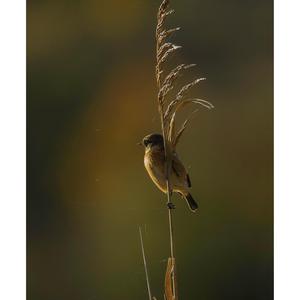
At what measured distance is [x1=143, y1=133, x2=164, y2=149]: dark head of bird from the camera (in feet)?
5.36

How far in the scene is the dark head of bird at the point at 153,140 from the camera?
1634 mm

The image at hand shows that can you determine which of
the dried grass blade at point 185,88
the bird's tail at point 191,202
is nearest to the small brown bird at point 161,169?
the bird's tail at point 191,202

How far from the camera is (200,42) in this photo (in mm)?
1663

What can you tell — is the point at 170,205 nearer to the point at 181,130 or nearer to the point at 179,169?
the point at 179,169

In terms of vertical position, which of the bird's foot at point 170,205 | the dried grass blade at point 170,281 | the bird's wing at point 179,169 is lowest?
the dried grass blade at point 170,281

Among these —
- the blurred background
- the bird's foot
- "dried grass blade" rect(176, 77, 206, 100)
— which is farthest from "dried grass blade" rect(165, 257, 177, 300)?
"dried grass blade" rect(176, 77, 206, 100)

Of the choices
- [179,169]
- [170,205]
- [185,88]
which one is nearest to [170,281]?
[170,205]

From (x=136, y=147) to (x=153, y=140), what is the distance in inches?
2.2

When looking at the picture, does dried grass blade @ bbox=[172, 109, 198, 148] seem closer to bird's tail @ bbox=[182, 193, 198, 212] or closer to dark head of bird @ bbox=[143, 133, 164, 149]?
dark head of bird @ bbox=[143, 133, 164, 149]

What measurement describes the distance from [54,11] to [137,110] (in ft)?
1.24

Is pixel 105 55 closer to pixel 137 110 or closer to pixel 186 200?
pixel 137 110

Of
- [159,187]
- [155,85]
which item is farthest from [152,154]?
[155,85]

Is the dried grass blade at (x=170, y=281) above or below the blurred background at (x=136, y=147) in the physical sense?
below

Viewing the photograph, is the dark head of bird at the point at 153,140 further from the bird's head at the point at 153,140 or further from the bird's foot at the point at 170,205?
the bird's foot at the point at 170,205
